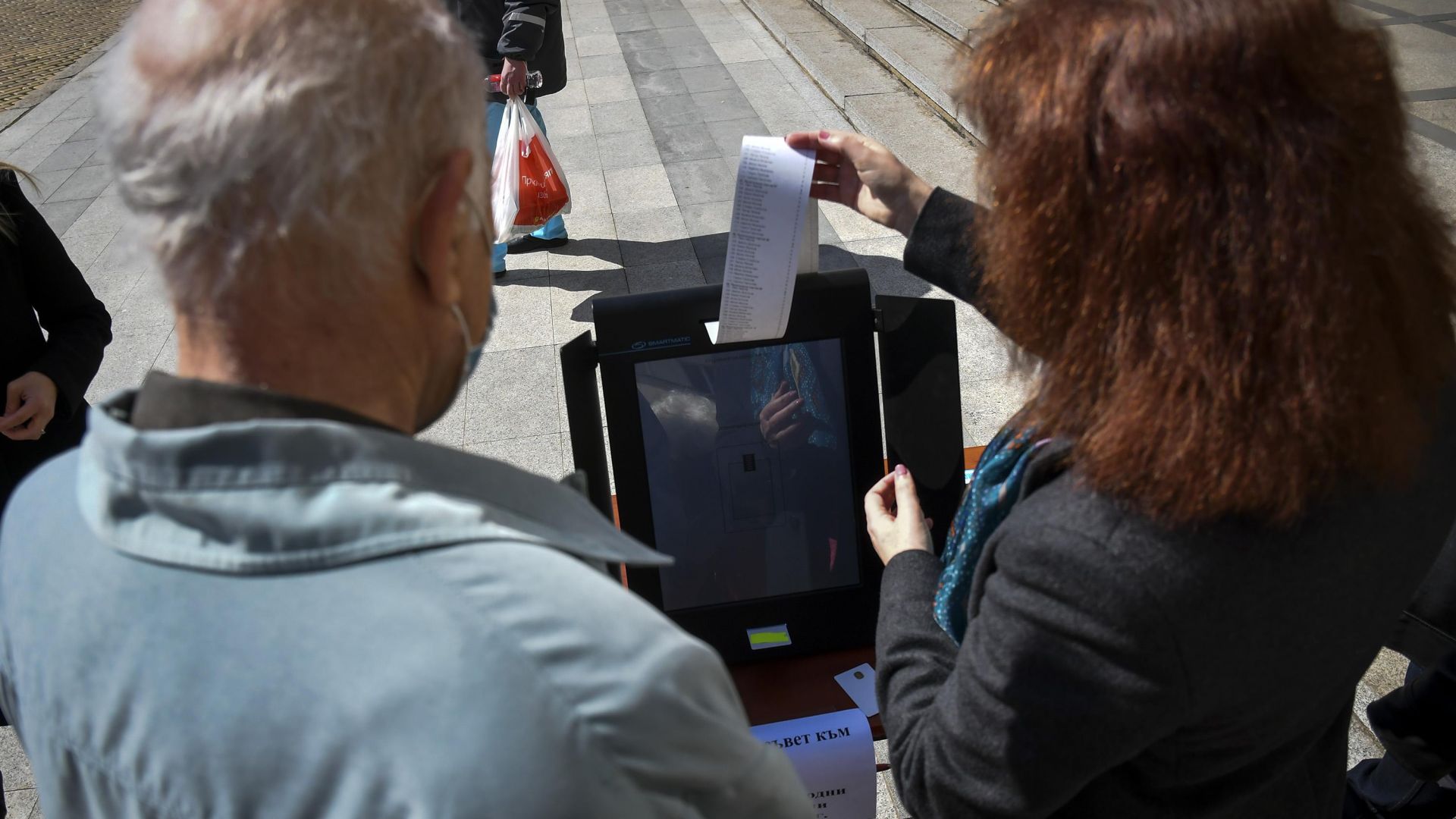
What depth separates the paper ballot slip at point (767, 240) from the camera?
1342mm

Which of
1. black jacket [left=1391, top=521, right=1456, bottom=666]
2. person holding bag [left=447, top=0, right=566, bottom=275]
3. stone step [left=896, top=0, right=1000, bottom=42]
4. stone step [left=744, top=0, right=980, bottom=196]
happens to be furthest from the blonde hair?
stone step [left=896, top=0, right=1000, bottom=42]

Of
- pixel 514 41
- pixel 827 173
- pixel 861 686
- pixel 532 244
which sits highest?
pixel 827 173

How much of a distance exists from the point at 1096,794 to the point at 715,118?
632 centimetres

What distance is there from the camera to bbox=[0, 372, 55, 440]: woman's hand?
2107 millimetres

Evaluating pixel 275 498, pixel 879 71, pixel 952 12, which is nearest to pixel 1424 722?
pixel 275 498

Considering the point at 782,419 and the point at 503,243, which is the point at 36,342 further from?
the point at 503,243

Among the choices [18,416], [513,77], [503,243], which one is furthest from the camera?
[503,243]

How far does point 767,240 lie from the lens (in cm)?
138

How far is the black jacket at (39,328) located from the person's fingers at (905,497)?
182 cm

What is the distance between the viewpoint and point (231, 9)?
2.33ft

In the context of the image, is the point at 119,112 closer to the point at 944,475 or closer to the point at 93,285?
the point at 944,475

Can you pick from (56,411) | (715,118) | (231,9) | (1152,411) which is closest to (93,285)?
(56,411)

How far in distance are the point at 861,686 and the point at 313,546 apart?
3.64 ft

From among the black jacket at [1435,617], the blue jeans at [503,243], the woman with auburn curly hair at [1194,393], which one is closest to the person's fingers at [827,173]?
the woman with auburn curly hair at [1194,393]
